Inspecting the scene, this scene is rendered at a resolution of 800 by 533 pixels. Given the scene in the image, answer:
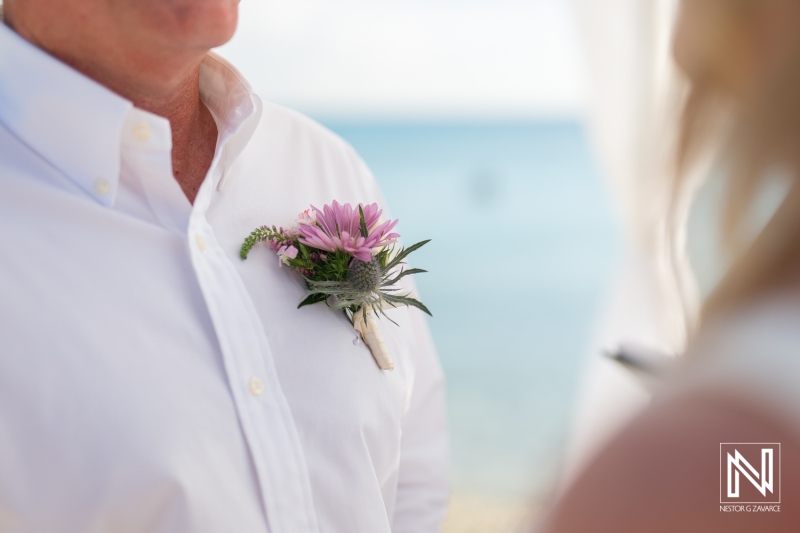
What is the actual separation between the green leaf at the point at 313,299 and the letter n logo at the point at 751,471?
2.99 feet

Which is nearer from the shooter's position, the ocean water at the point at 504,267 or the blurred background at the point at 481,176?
the ocean water at the point at 504,267

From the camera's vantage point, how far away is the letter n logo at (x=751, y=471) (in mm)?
501

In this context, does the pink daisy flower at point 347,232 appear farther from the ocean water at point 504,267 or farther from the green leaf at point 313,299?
the ocean water at point 504,267

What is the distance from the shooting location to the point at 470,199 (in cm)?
1950

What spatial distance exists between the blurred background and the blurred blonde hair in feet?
14.2

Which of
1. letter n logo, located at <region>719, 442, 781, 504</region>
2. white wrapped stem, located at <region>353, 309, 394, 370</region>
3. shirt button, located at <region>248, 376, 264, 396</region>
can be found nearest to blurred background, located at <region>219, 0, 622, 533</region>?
white wrapped stem, located at <region>353, 309, 394, 370</region>

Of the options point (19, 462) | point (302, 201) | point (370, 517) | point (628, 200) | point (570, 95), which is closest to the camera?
point (19, 462)

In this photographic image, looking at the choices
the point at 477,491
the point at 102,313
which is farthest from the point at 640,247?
the point at 477,491

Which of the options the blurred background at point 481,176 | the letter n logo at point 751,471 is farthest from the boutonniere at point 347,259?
the blurred background at point 481,176

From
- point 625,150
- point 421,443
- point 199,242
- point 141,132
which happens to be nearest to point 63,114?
point 141,132

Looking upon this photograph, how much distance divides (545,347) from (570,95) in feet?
67.7

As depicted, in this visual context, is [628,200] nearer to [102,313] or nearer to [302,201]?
[302,201]

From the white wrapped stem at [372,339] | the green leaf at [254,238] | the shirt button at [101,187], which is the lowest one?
the white wrapped stem at [372,339]

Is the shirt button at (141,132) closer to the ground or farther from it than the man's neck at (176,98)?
closer to the ground
